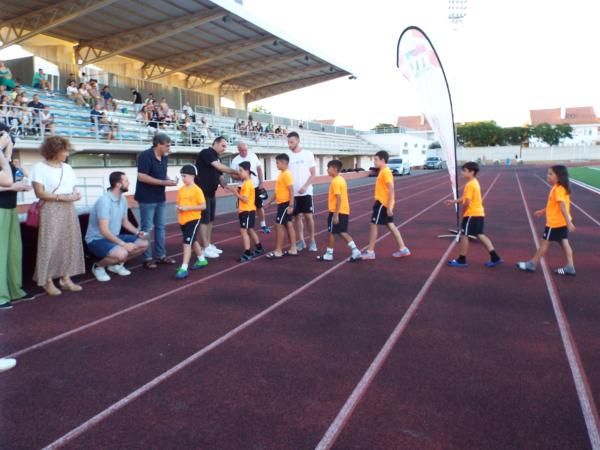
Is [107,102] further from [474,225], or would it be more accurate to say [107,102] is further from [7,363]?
[7,363]

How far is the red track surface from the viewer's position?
2.64 m

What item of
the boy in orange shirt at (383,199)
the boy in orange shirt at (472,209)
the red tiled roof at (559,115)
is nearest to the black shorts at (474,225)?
the boy in orange shirt at (472,209)

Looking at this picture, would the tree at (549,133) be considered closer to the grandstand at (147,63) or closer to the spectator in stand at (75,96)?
the grandstand at (147,63)

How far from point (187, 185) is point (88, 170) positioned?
13.0m

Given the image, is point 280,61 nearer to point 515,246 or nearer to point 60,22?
point 60,22

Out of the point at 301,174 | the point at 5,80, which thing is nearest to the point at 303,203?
the point at 301,174

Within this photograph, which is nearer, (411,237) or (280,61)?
(411,237)

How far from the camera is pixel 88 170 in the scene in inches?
675

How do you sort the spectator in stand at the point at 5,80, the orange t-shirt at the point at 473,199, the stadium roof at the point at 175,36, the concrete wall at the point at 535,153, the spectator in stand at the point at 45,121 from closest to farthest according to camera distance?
the orange t-shirt at the point at 473,199, the spectator in stand at the point at 45,121, the spectator in stand at the point at 5,80, the stadium roof at the point at 175,36, the concrete wall at the point at 535,153

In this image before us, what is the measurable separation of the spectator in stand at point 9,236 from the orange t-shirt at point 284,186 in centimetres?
350

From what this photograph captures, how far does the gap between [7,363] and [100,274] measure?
2.67m

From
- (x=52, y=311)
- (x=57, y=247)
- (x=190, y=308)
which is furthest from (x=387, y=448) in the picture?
(x=57, y=247)

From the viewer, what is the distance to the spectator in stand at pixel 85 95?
1903 centimetres

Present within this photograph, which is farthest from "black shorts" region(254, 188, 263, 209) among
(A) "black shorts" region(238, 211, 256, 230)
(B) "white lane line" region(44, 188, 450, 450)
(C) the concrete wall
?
(C) the concrete wall
